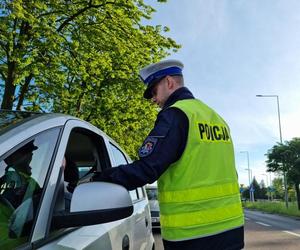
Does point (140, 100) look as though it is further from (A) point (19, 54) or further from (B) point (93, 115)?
(A) point (19, 54)

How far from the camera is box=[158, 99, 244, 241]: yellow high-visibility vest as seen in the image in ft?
8.25

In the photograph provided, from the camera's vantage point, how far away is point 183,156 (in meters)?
2.54

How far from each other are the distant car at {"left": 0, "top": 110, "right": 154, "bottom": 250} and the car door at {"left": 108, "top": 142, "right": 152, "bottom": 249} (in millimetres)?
811

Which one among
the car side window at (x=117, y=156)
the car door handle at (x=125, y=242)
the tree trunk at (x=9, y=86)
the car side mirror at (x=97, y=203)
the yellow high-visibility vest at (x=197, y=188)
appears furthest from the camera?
the tree trunk at (x=9, y=86)

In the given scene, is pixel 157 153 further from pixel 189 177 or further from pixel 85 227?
pixel 85 227

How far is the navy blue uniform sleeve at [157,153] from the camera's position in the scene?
234 cm

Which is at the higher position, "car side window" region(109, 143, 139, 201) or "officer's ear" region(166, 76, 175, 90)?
A: "officer's ear" region(166, 76, 175, 90)

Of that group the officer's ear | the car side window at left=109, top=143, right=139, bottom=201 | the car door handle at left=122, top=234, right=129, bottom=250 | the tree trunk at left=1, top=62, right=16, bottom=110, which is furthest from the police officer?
the tree trunk at left=1, top=62, right=16, bottom=110

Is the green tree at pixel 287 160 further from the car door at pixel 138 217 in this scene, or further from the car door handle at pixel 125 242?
the car door handle at pixel 125 242

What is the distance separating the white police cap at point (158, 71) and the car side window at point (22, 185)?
0.64 m

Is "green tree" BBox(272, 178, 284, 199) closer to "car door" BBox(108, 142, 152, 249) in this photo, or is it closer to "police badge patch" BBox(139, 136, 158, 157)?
"car door" BBox(108, 142, 152, 249)

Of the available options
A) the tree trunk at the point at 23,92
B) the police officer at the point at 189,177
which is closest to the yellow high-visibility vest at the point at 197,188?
the police officer at the point at 189,177

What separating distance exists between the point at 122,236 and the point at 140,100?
19.1 meters

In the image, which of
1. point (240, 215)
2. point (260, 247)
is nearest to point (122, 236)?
point (240, 215)
